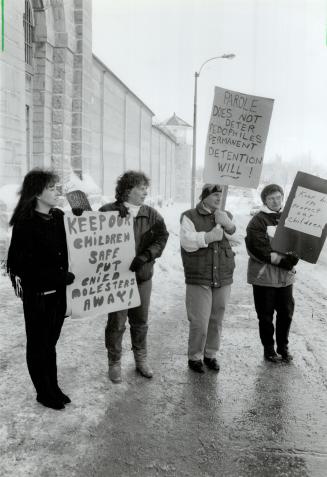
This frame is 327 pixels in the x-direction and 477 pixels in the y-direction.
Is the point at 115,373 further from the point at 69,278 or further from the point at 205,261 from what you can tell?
the point at 205,261

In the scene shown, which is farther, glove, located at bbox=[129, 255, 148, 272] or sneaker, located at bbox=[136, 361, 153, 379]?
sneaker, located at bbox=[136, 361, 153, 379]

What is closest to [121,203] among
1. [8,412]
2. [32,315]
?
[32,315]

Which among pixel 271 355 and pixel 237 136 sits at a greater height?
pixel 237 136

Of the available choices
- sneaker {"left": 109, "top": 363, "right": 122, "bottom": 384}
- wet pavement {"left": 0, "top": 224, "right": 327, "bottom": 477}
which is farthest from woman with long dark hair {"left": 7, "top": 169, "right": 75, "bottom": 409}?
sneaker {"left": 109, "top": 363, "right": 122, "bottom": 384}

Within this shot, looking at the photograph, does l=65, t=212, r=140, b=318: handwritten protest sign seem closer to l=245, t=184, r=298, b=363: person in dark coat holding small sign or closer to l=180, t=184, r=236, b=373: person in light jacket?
l=180, t=184, r=236, b=373: person in light jacket

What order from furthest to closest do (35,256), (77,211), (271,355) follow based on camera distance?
1. (271,355)
2. (77,211)
3. (35,256)

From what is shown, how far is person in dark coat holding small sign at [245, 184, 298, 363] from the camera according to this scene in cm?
511

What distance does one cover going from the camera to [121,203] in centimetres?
468

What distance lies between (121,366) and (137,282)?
0.97m

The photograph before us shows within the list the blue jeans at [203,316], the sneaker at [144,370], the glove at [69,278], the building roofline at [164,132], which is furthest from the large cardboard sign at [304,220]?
the building roofline at [164,132]

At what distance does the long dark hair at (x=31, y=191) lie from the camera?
3920mm

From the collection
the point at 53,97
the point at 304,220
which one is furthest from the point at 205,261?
the point at 53,97

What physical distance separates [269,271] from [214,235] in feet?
2.73

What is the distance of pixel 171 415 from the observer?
4.03m
